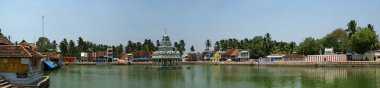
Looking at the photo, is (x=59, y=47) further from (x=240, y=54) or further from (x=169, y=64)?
(x=169, y=64)

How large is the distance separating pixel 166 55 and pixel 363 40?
43949 mm

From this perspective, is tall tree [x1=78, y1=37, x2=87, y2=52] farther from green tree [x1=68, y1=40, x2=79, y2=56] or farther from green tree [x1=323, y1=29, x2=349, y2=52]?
green tree [x1=323, y1=29, x2=349, y2=52]

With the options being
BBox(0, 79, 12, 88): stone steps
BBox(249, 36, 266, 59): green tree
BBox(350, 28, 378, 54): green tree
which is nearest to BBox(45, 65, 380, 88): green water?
BBox(0, 79, 12, 88): stone steps

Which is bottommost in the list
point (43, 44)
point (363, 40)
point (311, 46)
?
point (311, 46)

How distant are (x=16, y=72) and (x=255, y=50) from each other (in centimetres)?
11618

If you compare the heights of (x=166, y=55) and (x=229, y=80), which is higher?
(x=166, y=55)

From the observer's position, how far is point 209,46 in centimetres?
19150

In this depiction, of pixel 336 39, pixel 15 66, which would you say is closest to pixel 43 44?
pixel 336 39

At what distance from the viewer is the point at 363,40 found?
94.6m

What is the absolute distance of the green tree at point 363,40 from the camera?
9469cm

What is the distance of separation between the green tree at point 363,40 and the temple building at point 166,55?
40232 millimetres

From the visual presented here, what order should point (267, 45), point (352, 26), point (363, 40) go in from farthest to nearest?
point (267, 45), point (352, 26), point (363, 40)

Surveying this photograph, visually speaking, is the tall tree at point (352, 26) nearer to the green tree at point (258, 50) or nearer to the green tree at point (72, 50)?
the green tree at point (258, 50)

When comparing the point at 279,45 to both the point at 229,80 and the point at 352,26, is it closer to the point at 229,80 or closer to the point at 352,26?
the point at 352,26
